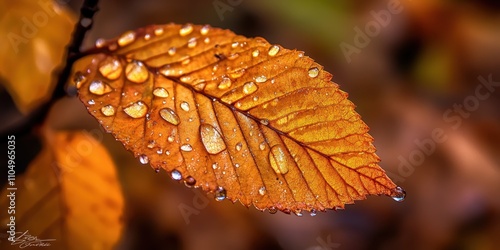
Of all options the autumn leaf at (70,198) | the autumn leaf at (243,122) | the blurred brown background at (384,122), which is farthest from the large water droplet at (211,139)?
the blurred brown background at (384,122)

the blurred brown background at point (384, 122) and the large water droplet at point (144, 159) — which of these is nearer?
the large water droplet at point (144, 159)

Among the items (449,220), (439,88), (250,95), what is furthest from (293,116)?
(439,88)

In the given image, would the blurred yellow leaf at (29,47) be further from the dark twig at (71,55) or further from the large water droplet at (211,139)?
the large water droplet at (211,139)

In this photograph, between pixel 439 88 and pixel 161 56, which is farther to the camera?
pixel 439 88

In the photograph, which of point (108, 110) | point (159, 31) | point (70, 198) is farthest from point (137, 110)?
point (70, 198)

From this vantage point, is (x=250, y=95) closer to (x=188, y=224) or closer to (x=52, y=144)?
(x=52, y=144)

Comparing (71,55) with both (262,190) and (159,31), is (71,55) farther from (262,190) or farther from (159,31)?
(262,190)
